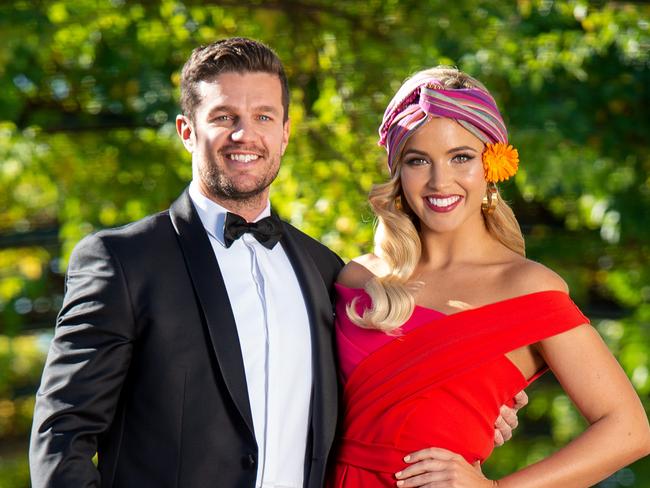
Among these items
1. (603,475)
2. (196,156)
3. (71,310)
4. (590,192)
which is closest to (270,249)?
(196,156)

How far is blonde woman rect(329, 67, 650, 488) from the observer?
3.08m

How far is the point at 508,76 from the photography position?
6.71m

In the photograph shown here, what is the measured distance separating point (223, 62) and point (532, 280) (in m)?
1.08

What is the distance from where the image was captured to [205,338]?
292cm

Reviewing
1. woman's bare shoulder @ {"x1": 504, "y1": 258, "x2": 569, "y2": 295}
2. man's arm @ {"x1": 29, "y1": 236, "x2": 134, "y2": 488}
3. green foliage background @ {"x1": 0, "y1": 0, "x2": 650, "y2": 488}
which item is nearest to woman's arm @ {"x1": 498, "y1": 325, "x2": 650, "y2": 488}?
woman's bare shoulder @ {"x1": 504, "y1": 258, "x2": 569, "y2": 295}

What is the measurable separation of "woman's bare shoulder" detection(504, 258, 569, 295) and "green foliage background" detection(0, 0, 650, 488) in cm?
320

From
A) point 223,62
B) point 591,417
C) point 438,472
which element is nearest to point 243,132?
point 223,62

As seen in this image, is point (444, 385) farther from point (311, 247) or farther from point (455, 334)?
point (311, 247)

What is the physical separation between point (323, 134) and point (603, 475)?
13.4 feet

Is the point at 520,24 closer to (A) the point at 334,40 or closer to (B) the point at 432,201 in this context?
(A) the point at 334,40

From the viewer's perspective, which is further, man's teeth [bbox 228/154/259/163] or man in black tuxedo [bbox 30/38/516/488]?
man's teeth [bbox 228/154/259/163]

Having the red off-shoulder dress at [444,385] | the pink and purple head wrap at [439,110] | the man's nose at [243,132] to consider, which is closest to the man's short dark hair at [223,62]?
the man's nose at [243,132]

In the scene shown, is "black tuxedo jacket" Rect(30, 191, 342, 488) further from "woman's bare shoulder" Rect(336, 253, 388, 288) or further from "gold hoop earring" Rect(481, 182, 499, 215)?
"gold hoop earring" Rect(481, 182, 499, 215)

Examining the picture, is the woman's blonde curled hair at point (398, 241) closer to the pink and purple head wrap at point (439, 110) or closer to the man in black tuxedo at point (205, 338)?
the pink and purple head wrap at point (439, 110)
